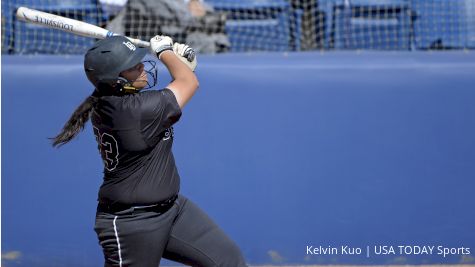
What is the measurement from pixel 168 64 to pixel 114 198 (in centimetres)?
66

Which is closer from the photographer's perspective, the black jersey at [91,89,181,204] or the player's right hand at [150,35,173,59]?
the black jersey at [91,89,181,204]

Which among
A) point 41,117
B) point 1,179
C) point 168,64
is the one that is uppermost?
point 168,64

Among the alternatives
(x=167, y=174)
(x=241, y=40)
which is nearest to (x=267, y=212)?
(x=241, y=40)

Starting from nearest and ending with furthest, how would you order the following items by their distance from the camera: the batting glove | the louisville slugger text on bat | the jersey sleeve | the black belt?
the jersey sleeve → the black belt → the batting glove → the louisville slugger text on bat

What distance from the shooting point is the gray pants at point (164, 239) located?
334 centimetres

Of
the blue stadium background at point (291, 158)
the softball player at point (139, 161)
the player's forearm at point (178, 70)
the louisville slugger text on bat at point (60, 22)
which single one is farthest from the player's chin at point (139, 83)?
the blue stadium background at point (291, 158)

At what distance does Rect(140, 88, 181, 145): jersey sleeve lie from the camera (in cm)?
327

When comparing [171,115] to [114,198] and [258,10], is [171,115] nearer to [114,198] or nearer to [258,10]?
[114,198]

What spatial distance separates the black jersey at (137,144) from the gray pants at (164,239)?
0.09m

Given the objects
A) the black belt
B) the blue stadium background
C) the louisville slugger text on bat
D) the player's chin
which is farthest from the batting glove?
the blue stadium background

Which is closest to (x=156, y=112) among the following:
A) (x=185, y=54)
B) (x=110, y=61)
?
(x=110, y=61)

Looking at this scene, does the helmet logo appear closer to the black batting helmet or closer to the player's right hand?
the black batting helmet

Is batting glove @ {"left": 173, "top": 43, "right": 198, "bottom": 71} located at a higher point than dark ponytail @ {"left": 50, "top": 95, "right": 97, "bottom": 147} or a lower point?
higher

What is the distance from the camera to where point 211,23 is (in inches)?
233
